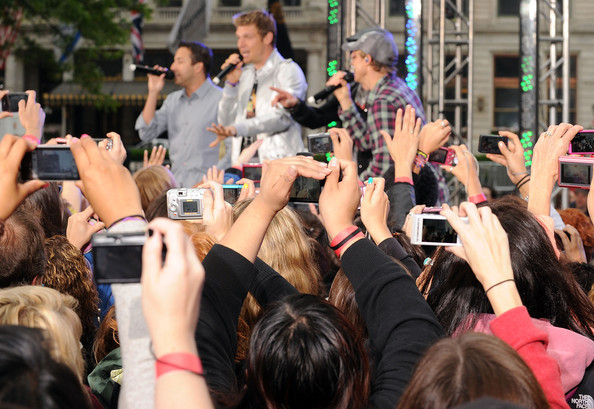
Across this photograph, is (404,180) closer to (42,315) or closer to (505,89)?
(42,315)

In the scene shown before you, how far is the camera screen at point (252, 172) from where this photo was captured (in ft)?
14.0

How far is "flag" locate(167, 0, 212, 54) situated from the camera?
11127mm

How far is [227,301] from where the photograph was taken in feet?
6.48

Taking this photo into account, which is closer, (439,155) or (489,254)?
(489,254)

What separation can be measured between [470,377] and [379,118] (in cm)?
422

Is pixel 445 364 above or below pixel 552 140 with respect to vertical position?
below

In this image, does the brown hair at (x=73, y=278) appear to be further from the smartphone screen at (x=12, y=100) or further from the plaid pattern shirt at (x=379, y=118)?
the plaid pattern shirt at (x=379, y=118)

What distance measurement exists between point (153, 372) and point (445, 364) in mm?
518

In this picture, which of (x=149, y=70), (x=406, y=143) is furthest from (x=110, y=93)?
(x=406, y=143)

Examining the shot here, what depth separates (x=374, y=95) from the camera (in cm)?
567

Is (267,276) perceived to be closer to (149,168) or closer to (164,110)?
(149,168)

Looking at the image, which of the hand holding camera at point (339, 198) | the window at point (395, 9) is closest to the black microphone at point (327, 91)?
the hand holding camera at point (339, 198)

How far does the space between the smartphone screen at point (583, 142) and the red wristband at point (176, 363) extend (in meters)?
2.33

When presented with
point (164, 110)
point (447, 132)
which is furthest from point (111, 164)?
point (164, 110)
